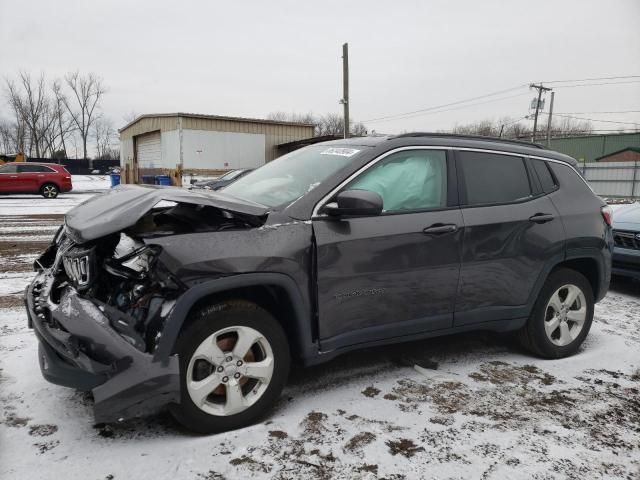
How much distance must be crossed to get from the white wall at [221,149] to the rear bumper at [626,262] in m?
25.9

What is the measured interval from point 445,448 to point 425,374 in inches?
38.5

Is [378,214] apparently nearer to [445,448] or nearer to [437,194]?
[437,194]

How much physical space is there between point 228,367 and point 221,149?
28.5 metres

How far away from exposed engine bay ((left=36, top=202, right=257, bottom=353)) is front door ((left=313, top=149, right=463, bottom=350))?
0.60 meters

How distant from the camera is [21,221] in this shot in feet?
40.4

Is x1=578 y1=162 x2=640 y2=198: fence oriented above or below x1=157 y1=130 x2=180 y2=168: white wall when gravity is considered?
below

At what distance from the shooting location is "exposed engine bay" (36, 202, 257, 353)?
245 centimetres

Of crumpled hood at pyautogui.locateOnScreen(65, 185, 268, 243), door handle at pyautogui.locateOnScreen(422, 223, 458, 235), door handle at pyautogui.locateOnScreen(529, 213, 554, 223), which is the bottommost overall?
door handle at pyautogui.locateOnScreen(422, 223, 458, 235)

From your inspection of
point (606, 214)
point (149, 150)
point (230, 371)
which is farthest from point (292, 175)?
point (149, 150)

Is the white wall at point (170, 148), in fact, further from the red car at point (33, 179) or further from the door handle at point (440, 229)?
the door handle at point (440, 229)

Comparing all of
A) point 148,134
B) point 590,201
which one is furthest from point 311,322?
point 148,134

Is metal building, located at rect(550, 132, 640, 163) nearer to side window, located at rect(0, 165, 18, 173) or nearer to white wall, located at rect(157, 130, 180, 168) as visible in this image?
white wall, located at rect(157, 130, 180, 168)

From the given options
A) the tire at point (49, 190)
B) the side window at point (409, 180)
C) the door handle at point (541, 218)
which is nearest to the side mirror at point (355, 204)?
the side window at point (409, 180)

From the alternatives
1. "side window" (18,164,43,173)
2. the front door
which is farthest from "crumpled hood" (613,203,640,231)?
"side window" (18,164,43,173)
